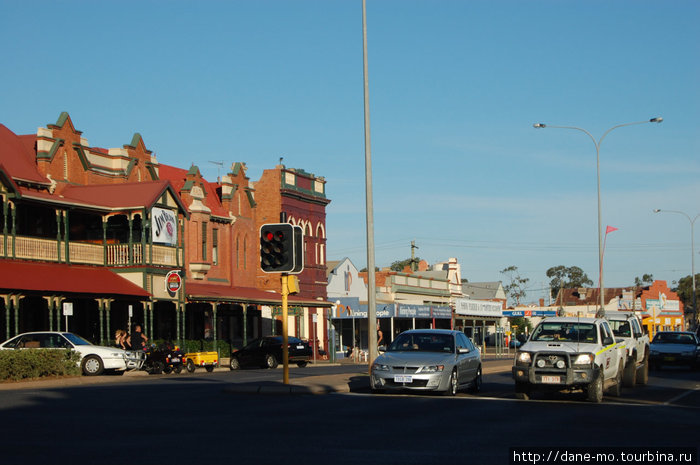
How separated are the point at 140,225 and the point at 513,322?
234ft

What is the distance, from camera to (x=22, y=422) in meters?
13.8

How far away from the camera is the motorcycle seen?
32.7m

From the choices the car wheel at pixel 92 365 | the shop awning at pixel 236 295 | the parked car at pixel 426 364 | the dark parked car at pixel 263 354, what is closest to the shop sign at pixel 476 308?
the shop awning at pixel 236 295

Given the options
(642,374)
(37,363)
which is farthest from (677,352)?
(37,363)

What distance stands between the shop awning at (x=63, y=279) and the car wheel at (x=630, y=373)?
1952cm

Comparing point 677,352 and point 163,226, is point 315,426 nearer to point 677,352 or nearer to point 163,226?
point 677,352

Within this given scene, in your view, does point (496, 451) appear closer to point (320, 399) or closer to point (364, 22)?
point (320, 399)

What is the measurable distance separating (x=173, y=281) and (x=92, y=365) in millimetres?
8790

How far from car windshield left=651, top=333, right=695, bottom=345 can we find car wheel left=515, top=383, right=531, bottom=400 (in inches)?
765

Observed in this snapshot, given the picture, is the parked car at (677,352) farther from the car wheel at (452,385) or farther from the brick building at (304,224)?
the brick building at (304,224)

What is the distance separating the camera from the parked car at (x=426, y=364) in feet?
64.6

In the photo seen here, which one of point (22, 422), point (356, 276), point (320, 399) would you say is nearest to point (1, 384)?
point (320, 399)

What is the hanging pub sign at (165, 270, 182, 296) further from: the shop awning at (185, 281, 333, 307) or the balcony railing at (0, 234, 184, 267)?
the shop awning at (185, 281, 333, 307)

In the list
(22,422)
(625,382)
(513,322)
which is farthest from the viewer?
(513,322)
